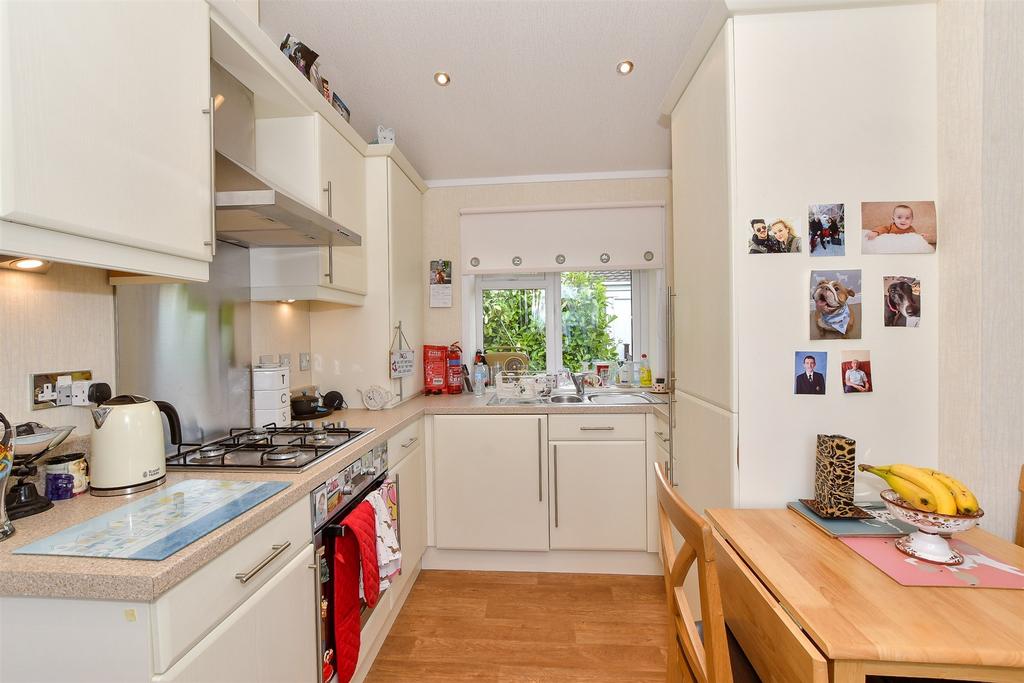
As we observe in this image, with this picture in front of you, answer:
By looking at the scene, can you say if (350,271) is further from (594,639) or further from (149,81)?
(594,639)

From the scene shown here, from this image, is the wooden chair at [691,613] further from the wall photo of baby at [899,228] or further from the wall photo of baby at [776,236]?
the wall photo of baby at [899,228]

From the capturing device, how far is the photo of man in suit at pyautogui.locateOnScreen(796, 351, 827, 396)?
1.34 meters

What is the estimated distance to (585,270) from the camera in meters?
3.03

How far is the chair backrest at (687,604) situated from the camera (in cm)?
85

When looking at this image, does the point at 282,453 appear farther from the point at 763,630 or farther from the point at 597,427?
the point at 597,427

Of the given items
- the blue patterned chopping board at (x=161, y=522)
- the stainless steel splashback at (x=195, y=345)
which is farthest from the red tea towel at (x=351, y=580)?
the stainless steel splashback at (x=195, y=345)

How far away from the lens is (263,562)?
106 centimetres

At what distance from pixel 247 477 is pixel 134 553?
→ 474mm

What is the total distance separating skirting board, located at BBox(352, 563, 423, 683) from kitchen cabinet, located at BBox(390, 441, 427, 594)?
62mm

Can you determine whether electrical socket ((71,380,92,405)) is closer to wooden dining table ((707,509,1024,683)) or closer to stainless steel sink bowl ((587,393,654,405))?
wooden dining table ((707,509,1024,683))

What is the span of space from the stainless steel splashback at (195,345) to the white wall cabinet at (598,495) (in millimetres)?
1563

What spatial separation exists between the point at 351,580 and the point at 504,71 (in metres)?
2.18

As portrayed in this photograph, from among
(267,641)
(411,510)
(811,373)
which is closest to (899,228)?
(811,373)

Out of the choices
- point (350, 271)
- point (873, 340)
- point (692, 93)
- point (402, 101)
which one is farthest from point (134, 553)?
point (402, 101)
